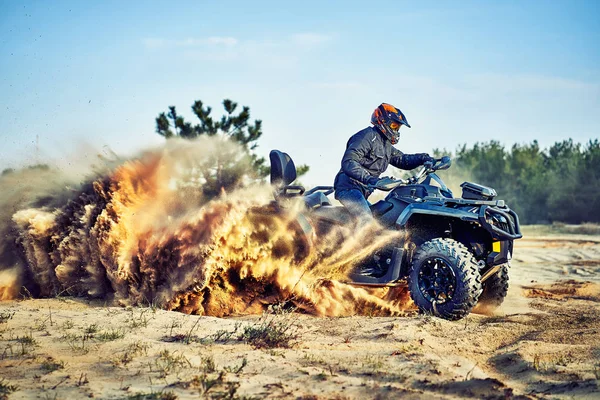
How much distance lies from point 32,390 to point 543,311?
6.43 metres

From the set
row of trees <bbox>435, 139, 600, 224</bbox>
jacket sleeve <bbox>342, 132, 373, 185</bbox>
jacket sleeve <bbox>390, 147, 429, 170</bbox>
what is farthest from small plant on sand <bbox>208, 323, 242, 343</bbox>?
row of trees <bbox>435, 139, 600, 224</bbox>

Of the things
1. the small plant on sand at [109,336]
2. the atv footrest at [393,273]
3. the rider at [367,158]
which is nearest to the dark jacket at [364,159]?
the rider at [367,158]

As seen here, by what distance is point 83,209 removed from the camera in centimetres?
927

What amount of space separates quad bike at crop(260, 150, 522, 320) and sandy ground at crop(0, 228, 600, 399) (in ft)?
1.27

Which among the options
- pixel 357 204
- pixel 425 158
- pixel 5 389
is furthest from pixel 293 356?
pixel 425 158

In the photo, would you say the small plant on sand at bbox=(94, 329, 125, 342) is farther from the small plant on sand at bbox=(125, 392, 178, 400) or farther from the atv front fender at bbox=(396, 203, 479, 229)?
the atv front fender at bbox=(396, 203, 479, 229)

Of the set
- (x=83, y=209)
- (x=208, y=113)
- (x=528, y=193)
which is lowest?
(x=528, y=193)

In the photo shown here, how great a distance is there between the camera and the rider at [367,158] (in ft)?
27.7

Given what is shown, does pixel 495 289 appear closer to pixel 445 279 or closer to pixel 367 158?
pixel 445 279

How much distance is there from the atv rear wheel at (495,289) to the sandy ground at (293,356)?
0.58ft

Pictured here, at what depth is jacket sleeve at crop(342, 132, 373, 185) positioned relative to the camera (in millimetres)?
8453

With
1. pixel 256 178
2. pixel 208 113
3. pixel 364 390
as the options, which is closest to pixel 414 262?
pixel 364 390

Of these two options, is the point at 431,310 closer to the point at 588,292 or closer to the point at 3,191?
the point at 588,292

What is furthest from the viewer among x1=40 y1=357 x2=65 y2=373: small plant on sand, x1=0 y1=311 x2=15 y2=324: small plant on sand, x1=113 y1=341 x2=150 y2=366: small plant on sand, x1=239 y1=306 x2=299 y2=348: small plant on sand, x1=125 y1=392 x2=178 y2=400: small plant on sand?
x1=0 y1=311 x2=15 y2=324: small plant on sand
